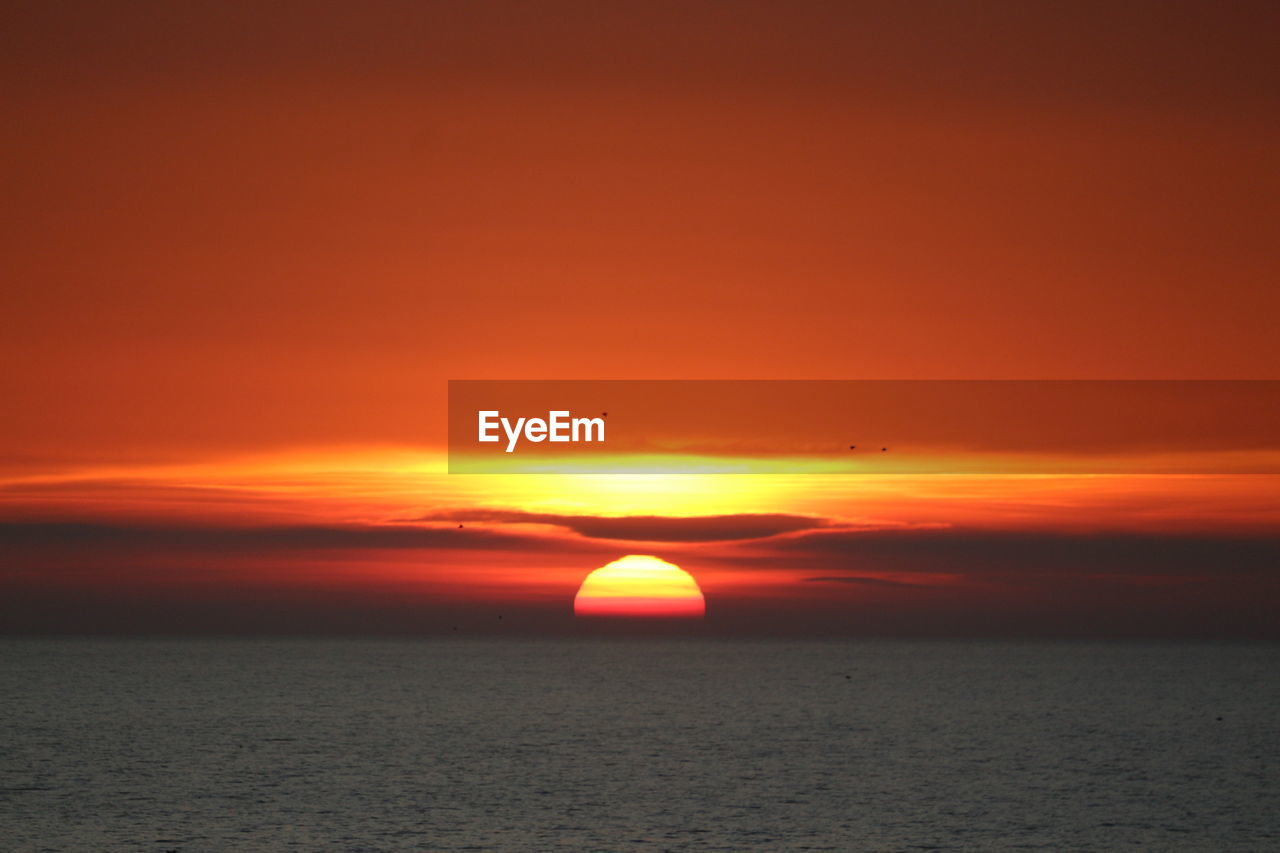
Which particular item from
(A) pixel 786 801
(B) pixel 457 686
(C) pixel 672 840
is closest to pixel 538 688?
(B) pixel 457 686

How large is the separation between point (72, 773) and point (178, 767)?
17.1 ft

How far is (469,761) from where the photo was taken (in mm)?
79562

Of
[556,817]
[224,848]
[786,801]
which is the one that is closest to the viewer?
[224,848]

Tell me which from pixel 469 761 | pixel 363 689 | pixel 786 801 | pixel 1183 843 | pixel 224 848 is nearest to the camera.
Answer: pixel 224 848

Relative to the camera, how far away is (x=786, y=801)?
62875mm

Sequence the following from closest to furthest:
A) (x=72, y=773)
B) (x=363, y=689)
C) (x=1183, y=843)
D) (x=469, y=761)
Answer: (x=1183, y=843)
(x=72, y=773)
(x=469, y=761)
(x=363, y=689)

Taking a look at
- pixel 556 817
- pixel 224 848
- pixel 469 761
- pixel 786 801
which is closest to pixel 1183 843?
pixel 786 801

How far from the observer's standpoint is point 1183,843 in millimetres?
52625

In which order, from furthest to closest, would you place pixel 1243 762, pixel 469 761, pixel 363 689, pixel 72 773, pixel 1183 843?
pixel 363 689
pixel 1243 762
pixel 469 761
pixel 72 773
pixel 1183 843

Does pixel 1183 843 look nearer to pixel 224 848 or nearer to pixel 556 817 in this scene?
pixel 556 817

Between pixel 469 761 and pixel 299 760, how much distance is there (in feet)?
30.9

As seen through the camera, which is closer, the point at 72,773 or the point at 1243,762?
the point at 72,773

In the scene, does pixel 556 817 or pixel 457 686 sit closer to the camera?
pixel 556 817

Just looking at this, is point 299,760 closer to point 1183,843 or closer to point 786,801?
point 786,801
